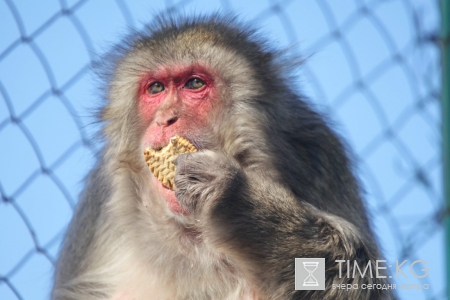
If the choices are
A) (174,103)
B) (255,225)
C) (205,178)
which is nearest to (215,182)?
(205,178)

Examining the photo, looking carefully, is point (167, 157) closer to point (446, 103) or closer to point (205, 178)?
point (205, 178)

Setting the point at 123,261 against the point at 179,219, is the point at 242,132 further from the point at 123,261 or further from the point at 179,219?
the point at 123,261

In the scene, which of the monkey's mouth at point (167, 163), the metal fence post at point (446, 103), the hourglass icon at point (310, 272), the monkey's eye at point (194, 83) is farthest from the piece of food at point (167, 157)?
the metal fence post at point (446, 103)

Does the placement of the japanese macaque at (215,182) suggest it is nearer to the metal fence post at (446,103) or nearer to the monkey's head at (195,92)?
the monkey's head at (195,92)

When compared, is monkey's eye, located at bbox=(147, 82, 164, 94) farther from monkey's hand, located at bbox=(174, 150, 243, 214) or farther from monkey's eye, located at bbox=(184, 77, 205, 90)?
monkey's hand, located at bbox=(174, 150, 243, 214)

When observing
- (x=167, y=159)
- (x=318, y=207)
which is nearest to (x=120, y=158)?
(x=167, y=159)

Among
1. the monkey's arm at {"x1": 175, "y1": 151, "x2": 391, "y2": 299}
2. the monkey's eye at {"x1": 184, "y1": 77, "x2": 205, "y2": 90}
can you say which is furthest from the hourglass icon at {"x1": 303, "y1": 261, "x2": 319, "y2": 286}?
the monkey's eye at {"x1": 184, "y1": 77, "x2": 205, "y2": 90}
